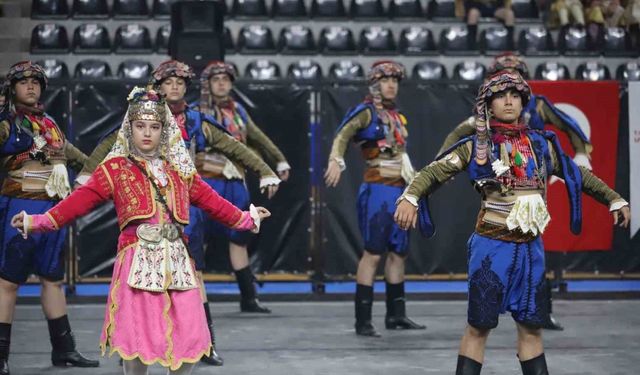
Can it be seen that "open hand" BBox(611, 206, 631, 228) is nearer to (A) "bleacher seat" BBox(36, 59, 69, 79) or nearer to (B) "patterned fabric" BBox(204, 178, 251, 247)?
(B) "patterned fabric" BBox(204, 178, 251, 247)

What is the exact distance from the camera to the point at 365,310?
394 inches

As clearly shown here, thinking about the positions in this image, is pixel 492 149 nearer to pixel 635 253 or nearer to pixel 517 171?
pixel 517 171

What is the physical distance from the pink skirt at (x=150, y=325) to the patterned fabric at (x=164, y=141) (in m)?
0.52

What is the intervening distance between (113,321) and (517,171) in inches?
92.5

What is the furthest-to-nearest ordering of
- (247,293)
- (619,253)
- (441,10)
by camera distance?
(441,10) < (619,253) < (247,293)

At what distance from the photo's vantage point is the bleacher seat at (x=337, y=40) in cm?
1589

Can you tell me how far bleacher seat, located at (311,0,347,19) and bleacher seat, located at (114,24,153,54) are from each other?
2.39 metres

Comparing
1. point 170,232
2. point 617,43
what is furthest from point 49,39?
point 170,232

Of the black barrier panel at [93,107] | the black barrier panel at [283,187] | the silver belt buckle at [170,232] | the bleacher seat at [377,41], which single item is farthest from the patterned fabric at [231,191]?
the bleacher seat at [377,41]

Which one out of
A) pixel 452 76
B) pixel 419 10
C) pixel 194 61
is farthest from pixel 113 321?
pixel 419 10

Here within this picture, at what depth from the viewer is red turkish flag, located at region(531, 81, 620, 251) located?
12445 mm

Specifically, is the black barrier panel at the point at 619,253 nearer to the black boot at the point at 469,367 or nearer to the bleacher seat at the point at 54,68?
the black boot at the point at 469,367

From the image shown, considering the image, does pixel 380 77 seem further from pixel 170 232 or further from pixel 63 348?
pixel 170 232

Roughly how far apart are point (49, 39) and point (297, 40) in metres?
3.26
